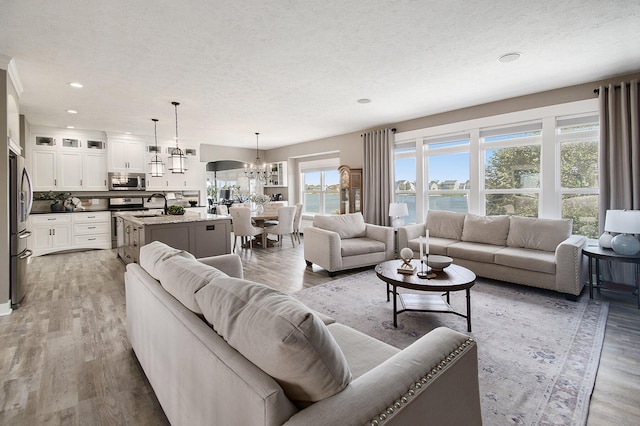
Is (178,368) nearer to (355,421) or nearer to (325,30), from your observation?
(355,421)

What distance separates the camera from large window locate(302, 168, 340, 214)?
816cm

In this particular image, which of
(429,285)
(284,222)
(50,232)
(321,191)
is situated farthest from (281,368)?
(321,191)

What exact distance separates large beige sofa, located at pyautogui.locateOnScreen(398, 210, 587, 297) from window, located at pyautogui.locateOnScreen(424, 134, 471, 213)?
0.54 metres

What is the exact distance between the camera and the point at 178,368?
1289 mm

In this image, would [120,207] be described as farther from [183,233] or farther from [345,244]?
[345,244]

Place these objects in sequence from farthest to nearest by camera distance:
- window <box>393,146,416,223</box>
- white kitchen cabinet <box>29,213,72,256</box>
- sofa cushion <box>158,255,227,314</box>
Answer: window <box>393,146,416,223</box>, white kitchen cabinet <box>29,213,72,256</box>, sofa cushion <box>158,255,227,314</box>

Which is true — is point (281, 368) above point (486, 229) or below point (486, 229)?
below

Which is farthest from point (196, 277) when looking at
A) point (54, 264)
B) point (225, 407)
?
point (54, 264)

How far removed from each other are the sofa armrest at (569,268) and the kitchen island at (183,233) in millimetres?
4197

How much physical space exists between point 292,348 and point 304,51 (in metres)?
2.91

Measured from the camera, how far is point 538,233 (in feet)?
13.1

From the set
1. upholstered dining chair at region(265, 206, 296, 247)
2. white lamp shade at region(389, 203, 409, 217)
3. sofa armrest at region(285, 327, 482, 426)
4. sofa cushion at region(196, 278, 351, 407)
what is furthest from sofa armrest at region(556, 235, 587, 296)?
upholstered dining chair at region(265, 206, 296, 247)

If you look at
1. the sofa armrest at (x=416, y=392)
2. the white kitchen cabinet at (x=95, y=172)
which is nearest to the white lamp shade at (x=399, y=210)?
the sofa armrest at (x=416, y=392)

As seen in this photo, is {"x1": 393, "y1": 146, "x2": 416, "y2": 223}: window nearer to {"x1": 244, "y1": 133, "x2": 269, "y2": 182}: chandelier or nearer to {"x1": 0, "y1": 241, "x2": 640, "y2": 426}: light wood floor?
{"x1": 0, "y1": 241, "x2": 640, "y2": 426}: light wood floor
